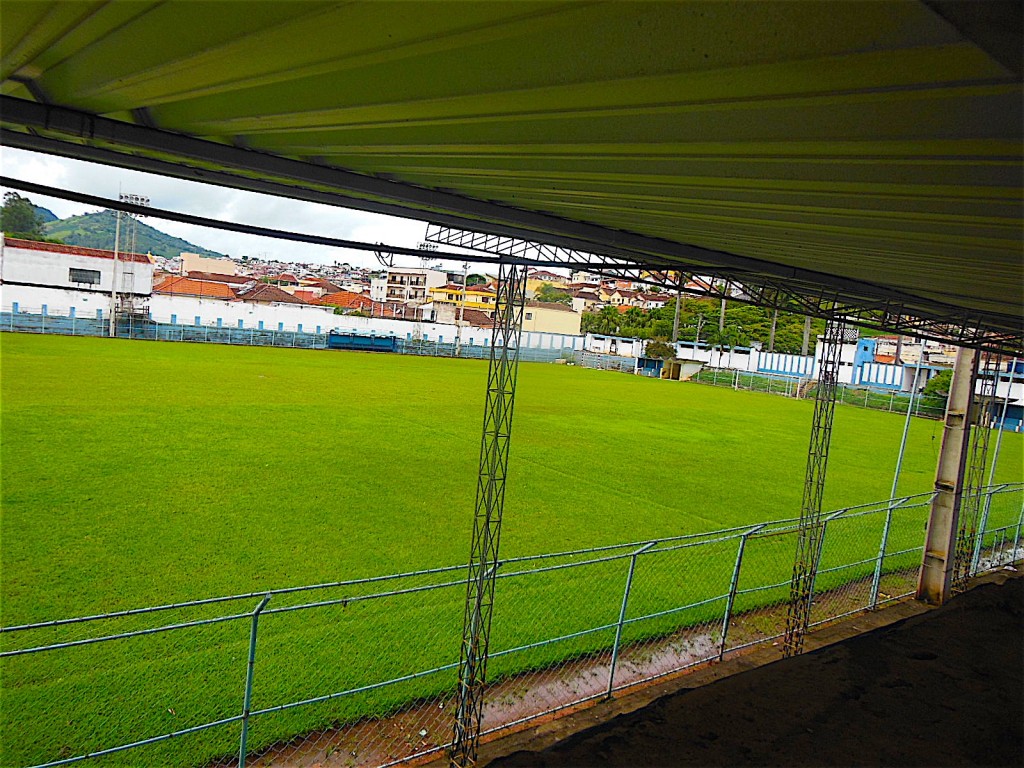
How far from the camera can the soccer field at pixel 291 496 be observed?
6.76m

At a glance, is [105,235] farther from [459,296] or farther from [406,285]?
[459,296]

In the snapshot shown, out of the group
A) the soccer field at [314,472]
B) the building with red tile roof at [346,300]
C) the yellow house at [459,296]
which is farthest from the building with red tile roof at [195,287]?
the soccer field at [314,472]

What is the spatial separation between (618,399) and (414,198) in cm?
2962

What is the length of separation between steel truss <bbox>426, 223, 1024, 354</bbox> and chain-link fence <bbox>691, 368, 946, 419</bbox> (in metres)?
27.6

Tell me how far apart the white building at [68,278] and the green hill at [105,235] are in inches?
2767

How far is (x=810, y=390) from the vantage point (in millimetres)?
43250

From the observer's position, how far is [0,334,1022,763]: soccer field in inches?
266

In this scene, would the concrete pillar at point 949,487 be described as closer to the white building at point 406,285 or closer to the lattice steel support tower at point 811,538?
the lattice steel support tower at point 811,538

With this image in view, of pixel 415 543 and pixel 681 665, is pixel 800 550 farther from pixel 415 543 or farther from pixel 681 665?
pixel 415 543

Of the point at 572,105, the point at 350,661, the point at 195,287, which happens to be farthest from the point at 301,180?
the point at 195,287

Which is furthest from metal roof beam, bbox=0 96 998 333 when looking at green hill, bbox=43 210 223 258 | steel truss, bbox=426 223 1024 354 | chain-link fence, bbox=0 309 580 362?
green hill, bbox=43 210 223 258

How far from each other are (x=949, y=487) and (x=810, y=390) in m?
35.3

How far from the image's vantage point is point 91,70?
2.41 meters

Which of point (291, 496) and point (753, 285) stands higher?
point (753, 285)
